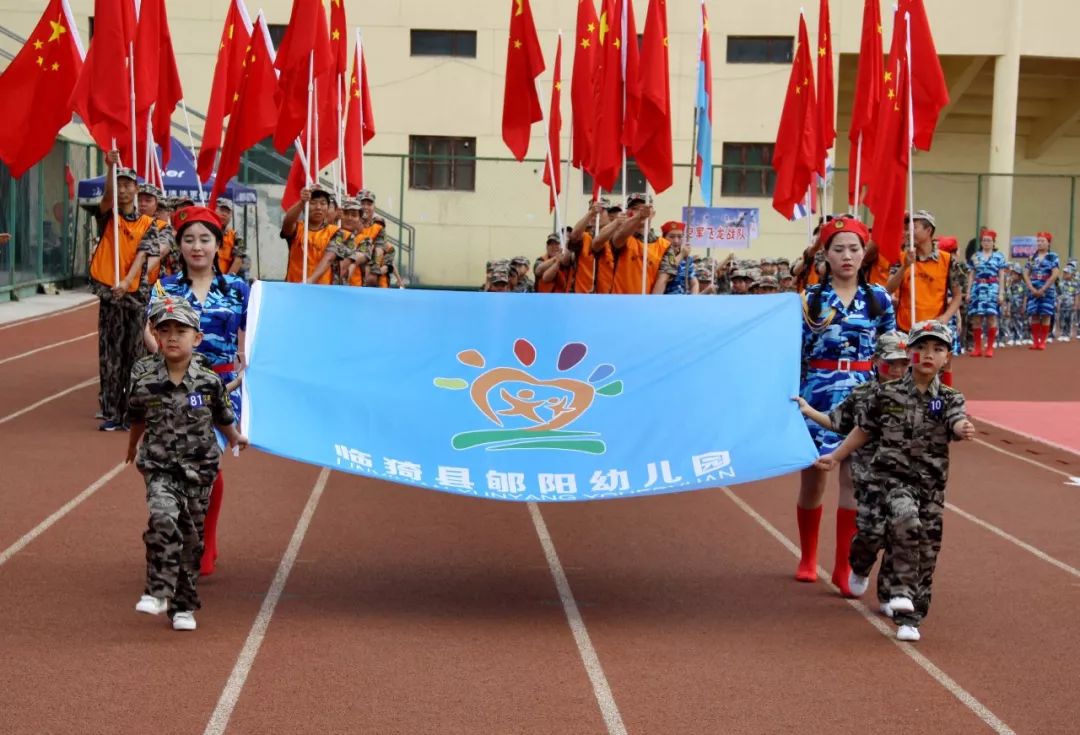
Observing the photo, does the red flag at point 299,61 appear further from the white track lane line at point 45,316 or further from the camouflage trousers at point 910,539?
the white track lane line at point 45,316

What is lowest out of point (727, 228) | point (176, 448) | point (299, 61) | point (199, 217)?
point (176, 448)

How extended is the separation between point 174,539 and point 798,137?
9.64 meters

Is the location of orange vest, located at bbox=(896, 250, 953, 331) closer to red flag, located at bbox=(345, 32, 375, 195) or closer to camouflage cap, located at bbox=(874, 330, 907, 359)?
camouflage cap, located at bbox=(874, 330, 907, 359)

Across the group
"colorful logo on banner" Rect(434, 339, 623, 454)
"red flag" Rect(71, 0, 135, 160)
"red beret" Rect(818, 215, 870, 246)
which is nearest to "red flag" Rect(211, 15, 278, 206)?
"red flag" Rect(71, 0, 135, 160)

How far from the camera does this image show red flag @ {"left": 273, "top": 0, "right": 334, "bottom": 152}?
11938 millimetres

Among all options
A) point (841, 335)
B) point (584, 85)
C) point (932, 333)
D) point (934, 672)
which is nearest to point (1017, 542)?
Result: point (841, 335)

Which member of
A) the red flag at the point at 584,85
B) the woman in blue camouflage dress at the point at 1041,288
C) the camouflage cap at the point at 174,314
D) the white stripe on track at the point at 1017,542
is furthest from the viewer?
the woman in blue camouflage dress at the point at 1041,288

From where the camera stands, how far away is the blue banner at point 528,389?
7754 millimetres

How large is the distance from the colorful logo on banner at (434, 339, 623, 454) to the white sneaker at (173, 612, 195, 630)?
1501mm

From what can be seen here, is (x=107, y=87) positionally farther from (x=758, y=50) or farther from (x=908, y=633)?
(x=758, y=50)

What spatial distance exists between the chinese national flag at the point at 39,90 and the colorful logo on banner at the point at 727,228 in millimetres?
14361

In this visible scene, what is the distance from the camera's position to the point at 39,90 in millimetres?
12258

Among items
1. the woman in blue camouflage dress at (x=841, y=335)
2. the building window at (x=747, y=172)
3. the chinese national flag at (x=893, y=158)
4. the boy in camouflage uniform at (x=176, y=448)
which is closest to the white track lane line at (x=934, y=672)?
the woman in blue camouflage dress at (x=841, y=335)

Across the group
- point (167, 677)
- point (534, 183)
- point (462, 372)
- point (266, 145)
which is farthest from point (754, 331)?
point (266, 145)
